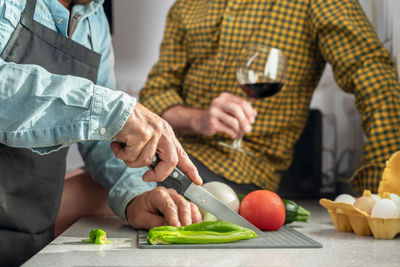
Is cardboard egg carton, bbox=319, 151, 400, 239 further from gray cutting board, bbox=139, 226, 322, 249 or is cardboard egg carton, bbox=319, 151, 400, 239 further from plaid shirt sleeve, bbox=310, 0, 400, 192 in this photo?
plaid shirt sleeve, bbox=310, 0, 400, 192

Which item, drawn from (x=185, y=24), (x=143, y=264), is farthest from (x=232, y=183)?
(x=143, y=264)

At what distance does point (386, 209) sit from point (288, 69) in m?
0.67

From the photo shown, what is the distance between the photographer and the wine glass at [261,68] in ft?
3.98

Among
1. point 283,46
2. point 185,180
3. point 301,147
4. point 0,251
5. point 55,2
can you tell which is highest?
point 55,2

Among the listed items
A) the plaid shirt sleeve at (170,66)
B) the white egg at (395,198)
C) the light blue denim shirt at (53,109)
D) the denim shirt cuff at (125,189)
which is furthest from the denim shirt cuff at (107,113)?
the plaid shirt sleeve at (170,66)

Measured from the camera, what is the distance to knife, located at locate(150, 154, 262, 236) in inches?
33.3

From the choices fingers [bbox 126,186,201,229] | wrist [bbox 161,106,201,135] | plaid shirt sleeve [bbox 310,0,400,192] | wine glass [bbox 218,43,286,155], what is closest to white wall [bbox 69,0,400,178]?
plaid shirt sleeve [bbox 310,0,400,192]

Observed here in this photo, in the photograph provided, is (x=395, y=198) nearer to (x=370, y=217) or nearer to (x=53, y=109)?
(x=370, y=217)

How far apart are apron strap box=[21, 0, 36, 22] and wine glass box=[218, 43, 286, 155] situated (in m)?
0.49

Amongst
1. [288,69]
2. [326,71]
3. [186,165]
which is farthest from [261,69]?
[326,71]

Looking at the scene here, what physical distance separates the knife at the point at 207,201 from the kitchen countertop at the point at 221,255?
0.11 m

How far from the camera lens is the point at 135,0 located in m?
2.05

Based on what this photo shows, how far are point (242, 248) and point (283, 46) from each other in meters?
0.80

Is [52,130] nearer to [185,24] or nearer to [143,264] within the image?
[143,264]
